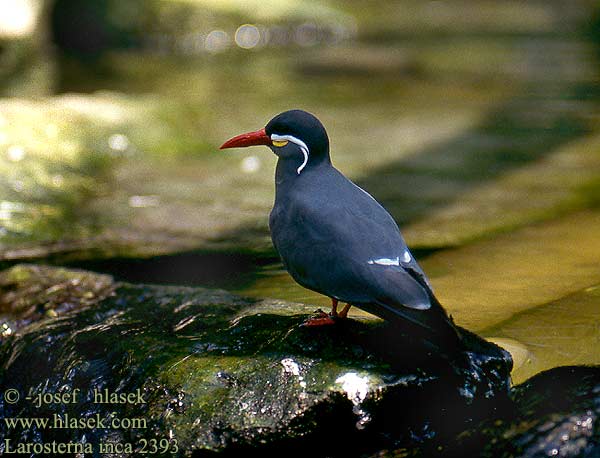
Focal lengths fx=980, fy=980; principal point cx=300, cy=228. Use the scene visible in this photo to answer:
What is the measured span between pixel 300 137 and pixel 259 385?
1.06 m

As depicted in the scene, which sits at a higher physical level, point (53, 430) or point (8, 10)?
point (8, 10)

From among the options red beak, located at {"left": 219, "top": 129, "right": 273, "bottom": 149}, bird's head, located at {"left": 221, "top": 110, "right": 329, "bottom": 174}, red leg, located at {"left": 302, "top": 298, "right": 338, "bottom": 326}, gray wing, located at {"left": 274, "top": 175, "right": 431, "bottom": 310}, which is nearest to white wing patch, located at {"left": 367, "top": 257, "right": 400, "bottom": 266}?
gray wing, located at {"left": 274, "top": 175, "right": 431, "bottom": 310}

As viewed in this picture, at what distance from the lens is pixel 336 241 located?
3.85 m

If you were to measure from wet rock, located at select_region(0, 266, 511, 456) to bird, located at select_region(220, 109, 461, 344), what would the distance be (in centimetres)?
22

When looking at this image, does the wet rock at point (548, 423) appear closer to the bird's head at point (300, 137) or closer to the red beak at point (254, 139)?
the bird's head at point (300, 137)

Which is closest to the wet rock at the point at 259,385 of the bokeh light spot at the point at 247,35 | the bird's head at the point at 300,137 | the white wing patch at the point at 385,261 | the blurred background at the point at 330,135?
the white wing patch at the point at 385,261

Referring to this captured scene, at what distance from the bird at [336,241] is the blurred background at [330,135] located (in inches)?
31.9

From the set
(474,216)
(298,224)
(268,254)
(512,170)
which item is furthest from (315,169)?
(512,170)

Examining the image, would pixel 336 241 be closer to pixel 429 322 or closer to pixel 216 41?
pixel 429 322

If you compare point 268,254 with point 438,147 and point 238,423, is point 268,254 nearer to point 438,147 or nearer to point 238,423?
point 238,423

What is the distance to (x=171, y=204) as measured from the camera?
23.7 feet

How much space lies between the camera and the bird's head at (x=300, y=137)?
4152 mm

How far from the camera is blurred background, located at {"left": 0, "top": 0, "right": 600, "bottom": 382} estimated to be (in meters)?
5.77

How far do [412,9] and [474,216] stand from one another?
1213 cm
